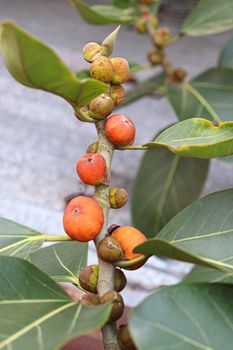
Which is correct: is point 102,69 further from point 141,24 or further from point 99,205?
point 141,24

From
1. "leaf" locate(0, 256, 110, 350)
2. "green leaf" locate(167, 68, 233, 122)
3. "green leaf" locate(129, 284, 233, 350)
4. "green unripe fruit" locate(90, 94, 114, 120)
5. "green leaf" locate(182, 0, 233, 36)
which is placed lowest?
"leaf" locate(0, 256, 110, 350)

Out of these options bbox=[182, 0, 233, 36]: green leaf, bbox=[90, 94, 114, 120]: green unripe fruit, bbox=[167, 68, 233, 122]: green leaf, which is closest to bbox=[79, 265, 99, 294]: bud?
bbox=[90, 94, 114, 120]: green unripe fruit

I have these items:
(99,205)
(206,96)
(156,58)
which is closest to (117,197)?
(99,205)

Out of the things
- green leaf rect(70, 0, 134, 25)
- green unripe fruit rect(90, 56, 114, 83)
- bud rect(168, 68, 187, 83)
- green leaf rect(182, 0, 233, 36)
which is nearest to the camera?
green unripe fruit rect(90, 56, 114, 83)

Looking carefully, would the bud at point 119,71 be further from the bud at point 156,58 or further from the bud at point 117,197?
the bud at point 156,58

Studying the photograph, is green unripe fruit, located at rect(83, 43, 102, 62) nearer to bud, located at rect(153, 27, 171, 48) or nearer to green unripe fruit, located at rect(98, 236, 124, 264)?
green unripe fruit, located at rect(98, 236, 124, 264)

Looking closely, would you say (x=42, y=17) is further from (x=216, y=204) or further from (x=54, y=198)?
(x=216, y=204)

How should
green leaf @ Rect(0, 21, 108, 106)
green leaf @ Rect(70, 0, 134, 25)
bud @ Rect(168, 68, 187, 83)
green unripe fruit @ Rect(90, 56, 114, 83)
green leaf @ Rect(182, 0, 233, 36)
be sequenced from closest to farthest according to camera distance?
green leaf @ Rect(0, 21, 108, 106) → green unripe fruit @ Rect(90, 56, 114, 83) → green leaf @ Rect(70, 0, 134, 25) → green leaf @ Rect(182, 0, 233, 36) → bud @ Rect(168, 68, 187, 83)
